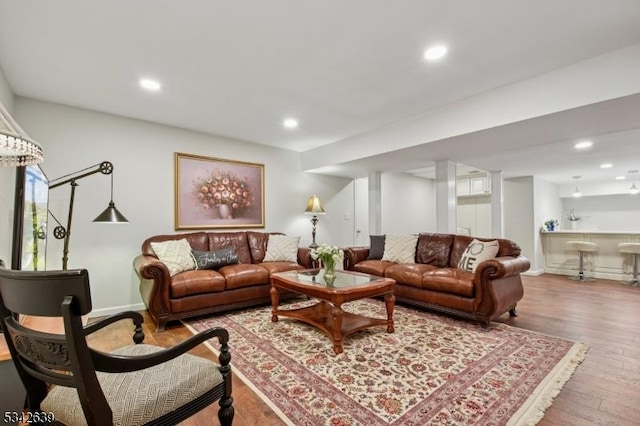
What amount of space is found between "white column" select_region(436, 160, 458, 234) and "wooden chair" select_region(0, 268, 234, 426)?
4.07 m

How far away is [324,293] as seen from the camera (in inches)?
106

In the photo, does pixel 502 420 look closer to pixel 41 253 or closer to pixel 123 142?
pixel 41 253

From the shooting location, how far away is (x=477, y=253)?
11.7 ft

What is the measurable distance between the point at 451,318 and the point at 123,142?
4.44 metres

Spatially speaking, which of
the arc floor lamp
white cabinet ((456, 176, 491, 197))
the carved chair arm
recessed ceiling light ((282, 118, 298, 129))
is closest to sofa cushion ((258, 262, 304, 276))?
the arc floor lamp

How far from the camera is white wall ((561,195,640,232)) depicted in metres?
6.99

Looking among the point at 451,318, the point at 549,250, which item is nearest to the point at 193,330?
the point at 451,318

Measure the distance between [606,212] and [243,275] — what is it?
875cm

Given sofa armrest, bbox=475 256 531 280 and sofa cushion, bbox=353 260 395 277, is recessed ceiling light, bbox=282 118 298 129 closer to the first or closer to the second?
sofa cushion, bbox=353 260 395 277

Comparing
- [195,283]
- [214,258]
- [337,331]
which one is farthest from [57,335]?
[214,258]

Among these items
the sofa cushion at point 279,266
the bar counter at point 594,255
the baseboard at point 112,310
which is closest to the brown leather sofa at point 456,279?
the sofa cushion at point 279,266

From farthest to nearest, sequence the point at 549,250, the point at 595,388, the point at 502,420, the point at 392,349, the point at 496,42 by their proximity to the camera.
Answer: the point at 549,250
the point at 392,349
the point at 496,42
the point at 595,388
the point at 502,420

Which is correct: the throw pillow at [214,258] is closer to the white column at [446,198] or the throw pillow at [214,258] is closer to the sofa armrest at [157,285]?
the sofa armrest at [157,285]

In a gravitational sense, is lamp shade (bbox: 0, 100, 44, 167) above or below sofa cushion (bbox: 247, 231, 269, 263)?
above
